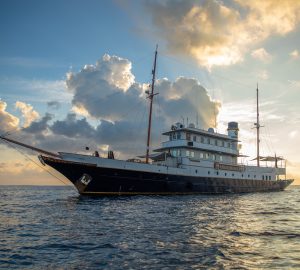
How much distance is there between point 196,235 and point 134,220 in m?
5.17

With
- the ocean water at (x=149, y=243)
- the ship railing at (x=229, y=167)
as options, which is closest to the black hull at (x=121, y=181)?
the ship railing at (x=229, y=167)

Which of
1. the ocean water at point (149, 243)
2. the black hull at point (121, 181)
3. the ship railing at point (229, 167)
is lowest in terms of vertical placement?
the ocean water at point (149, 243)

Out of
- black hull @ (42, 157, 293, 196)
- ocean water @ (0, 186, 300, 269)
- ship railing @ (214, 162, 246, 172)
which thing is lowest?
ocean water @ (0, 186, 300, 269)

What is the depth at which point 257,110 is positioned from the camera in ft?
223

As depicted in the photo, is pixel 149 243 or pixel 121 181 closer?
pixel 149 243

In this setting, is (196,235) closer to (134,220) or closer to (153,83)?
(134,220)

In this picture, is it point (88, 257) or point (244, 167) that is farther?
point (244, 167)

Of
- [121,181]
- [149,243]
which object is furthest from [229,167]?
[149,243]

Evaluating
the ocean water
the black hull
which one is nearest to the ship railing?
the black hull

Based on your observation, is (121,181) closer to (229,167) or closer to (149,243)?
(229,167)

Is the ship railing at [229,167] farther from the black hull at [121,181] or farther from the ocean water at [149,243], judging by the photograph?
the ocean water at [149,243]

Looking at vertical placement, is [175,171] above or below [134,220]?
above

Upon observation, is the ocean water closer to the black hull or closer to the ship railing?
the black hull

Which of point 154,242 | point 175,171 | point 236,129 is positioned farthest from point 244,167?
point 154,242
